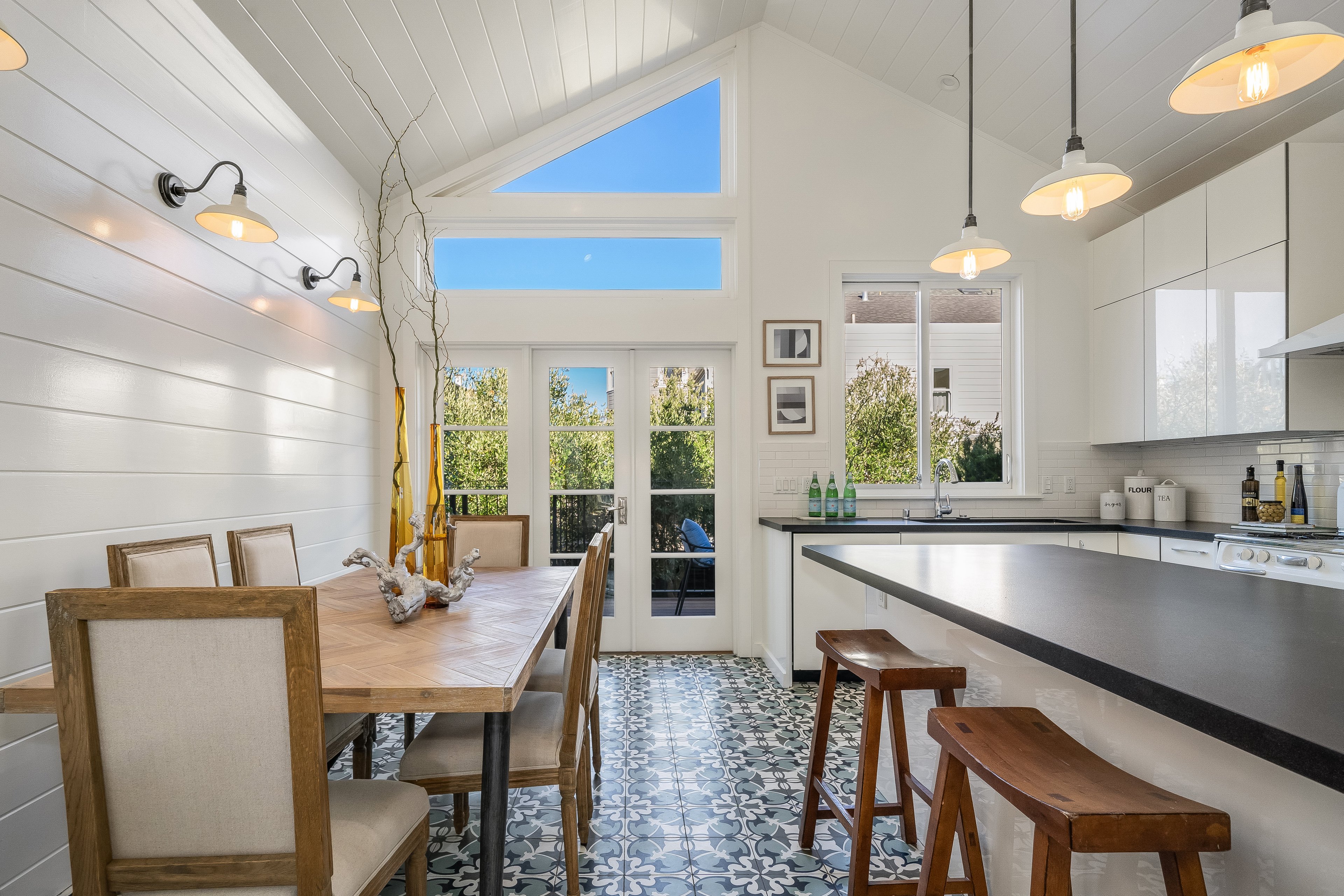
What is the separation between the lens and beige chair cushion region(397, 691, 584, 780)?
167cm

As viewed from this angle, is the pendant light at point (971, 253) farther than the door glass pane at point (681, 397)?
No

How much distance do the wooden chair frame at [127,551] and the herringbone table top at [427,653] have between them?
325 mm

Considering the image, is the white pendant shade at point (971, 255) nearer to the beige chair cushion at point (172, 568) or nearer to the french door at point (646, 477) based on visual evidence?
the french door at point (646, 477)

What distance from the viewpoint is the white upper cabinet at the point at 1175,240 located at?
327cm

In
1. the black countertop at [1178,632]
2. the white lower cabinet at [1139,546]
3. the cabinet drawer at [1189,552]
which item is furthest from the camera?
the white lower cabinet at [1139,546]

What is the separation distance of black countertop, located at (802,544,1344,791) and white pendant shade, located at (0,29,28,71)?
1785 millimetres

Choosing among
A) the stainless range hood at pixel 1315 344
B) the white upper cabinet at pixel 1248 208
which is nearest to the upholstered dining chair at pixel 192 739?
the stainless range hood at pixel 1315 344

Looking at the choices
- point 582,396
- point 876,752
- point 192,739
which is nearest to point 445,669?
point 192,739

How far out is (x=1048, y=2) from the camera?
10.3 feet

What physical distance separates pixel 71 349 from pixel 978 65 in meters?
4.13

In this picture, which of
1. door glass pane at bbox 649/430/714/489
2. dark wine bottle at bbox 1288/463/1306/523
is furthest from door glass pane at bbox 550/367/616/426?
dark wine bottle at bbox 1288/463/1306/523

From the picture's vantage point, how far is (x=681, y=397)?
4270 millimetres

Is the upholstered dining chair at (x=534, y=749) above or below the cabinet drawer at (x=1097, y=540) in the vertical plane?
below

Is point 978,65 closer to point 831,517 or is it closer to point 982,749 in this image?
point 831,517
